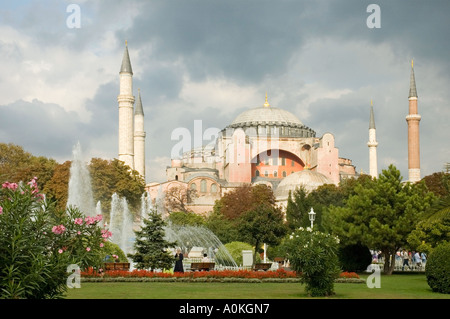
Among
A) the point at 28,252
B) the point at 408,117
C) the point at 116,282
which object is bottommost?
the point at 116,282

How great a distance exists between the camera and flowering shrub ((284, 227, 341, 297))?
1212cm

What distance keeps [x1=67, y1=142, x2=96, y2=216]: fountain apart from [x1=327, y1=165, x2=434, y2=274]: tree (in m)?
20.7

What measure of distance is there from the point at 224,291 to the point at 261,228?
1558 centimetres

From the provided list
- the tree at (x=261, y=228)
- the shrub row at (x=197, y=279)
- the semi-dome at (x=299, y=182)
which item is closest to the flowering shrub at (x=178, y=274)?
the shrub row at (x=197, y=279)

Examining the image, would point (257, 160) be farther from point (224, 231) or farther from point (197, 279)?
point (197, 279)

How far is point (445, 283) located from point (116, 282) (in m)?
7.52

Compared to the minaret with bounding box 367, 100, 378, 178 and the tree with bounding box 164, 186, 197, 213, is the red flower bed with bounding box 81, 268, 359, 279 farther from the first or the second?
the minaret with bounding box 367, 100, 378, 178

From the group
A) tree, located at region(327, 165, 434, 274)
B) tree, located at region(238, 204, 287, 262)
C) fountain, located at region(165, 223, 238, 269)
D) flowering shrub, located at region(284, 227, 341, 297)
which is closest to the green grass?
flowering shrub, located at region(284, 227, 341, 297)

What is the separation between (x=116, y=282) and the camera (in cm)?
1559

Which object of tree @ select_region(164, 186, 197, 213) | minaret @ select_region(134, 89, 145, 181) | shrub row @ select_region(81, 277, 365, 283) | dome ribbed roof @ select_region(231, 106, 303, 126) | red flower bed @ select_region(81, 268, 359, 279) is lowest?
shrub row @ select_region(81, 277, 365, 283)

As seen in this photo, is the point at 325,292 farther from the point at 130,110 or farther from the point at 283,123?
the point at 283,123

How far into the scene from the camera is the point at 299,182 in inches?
2324

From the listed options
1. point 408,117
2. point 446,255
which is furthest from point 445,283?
point 408,117
